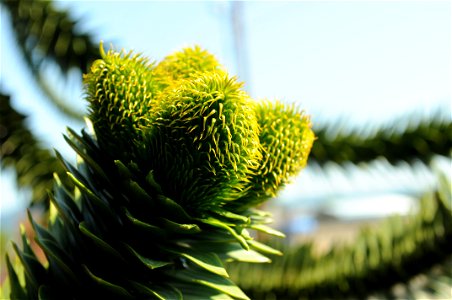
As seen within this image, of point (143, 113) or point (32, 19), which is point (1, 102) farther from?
point (143, 113)

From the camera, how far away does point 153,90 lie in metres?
1.04

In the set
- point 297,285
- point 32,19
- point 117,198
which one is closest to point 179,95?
point 117,198

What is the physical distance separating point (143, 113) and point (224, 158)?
207 millimetres

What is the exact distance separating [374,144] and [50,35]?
7.10 ft

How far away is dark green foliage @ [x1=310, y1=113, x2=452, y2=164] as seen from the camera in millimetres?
3027

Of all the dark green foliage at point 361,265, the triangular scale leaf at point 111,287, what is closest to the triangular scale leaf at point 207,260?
the triangular scale leaf at point 111,287

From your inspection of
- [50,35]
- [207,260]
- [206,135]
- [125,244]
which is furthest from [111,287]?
[50,35]

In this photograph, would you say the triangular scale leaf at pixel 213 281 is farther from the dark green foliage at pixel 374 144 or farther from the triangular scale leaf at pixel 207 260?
the dark green foliage at pixel 374 144

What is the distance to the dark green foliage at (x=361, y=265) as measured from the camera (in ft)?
8.47

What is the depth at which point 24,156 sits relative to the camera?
2641mm

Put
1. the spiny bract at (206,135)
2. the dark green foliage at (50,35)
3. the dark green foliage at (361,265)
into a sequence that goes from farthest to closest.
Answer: the dark green foliage at (50,35) < the dark green foliage at (361,265) < the spiny bract at (206,135)

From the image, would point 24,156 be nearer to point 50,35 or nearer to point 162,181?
point 50,35

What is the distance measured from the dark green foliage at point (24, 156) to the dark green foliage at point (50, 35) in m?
0.46

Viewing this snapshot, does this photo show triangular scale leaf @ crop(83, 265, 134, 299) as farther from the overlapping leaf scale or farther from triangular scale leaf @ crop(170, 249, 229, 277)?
triangular scale leaf @ crop(170, 249, 229, 277)
